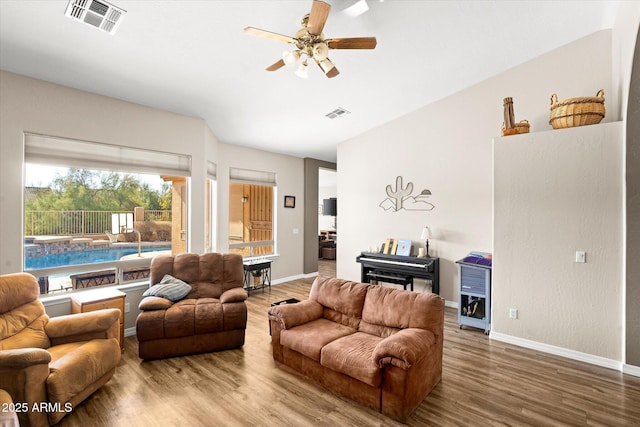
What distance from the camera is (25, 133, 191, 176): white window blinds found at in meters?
3.18

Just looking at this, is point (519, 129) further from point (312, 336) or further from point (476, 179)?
point (312, 336)

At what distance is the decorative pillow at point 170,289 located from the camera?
3.44 meters

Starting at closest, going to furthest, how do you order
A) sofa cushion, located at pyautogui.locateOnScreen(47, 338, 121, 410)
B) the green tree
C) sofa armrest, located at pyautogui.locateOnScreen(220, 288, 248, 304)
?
sofa cushion, located at pyautogui.locateOnScreen(47, 338, 121, 410)
the green tree
sofa armrest, located at pyautogui.locateOnScreen(220, 288, 248, 304)

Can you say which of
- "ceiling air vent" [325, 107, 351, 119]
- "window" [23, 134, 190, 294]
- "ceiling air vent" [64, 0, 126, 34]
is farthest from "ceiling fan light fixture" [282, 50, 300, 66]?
"window" [23, 134, 190, 294]

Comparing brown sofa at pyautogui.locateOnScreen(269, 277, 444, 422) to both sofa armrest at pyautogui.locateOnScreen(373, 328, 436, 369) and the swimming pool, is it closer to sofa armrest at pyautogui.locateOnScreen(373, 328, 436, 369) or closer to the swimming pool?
sofa armrest at pyautogui.locateOnScreen(373, 328, 436, 369)

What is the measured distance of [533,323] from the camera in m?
3.46

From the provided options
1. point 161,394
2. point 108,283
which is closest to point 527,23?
point 161,394

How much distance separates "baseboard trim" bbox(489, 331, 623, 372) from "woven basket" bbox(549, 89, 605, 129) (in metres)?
2.42

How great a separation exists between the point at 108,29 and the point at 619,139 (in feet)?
15.8

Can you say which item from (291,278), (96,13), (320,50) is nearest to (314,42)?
(320,50)

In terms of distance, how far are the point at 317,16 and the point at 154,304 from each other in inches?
121

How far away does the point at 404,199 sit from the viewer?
5.35m

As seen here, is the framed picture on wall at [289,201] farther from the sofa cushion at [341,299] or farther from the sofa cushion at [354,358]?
the sofa cushion at [354,358]

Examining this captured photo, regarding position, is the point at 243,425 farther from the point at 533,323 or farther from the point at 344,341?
the point at 533,323
